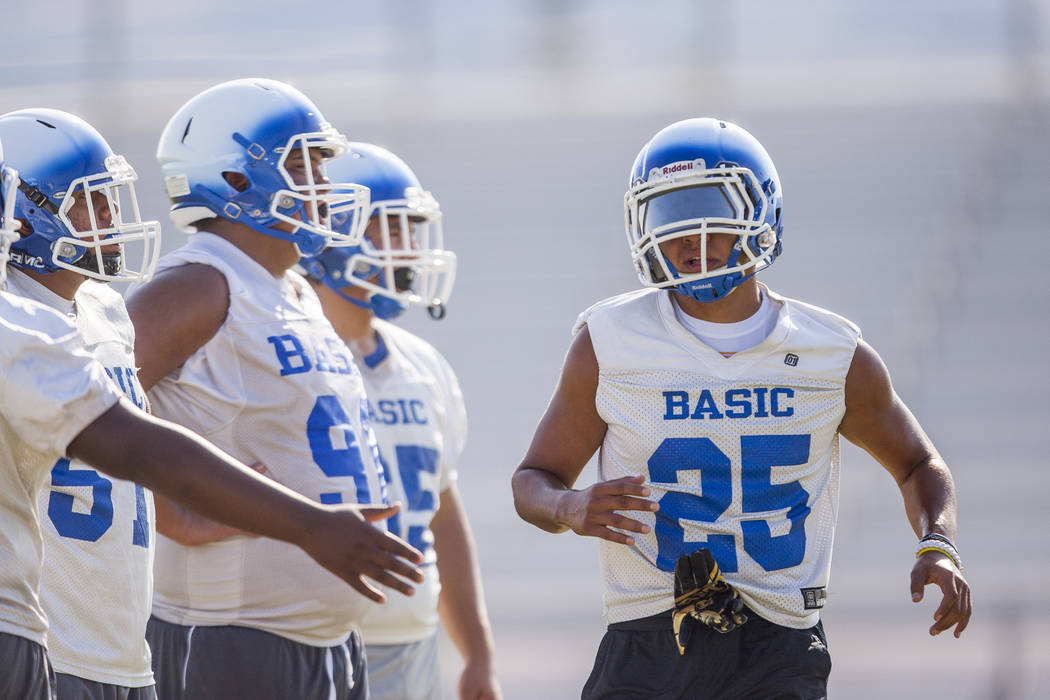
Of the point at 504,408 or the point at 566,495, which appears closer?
the point at 566,495

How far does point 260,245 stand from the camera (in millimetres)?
3184

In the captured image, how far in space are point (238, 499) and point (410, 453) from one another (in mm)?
1843

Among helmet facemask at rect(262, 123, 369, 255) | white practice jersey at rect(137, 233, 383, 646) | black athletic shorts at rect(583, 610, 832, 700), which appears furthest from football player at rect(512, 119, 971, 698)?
helmet facemask at rect(262, 123, 369, 255)

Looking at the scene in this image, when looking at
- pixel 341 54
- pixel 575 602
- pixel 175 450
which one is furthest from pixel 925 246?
pixel 175 450

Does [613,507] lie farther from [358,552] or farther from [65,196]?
[65,196]

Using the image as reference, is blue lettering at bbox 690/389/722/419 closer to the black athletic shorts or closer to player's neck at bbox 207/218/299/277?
the black athletic shorts

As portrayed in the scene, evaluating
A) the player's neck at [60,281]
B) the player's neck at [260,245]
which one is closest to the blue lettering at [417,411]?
the player's neck at [260,245]

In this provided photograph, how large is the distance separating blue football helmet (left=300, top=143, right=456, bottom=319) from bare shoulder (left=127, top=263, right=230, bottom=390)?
0.84m

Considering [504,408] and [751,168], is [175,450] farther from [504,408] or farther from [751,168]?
[504,408]

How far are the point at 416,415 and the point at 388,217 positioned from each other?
0.61 m

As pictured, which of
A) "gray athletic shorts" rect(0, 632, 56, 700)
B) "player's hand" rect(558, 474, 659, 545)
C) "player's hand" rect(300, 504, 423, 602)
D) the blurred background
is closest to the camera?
"player's hand" rect(300, 504, 423, 602)

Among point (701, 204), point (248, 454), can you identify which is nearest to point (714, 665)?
point (701, 204)

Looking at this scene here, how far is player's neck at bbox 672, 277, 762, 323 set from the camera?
9.60ft

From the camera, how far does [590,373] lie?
2859 mm
